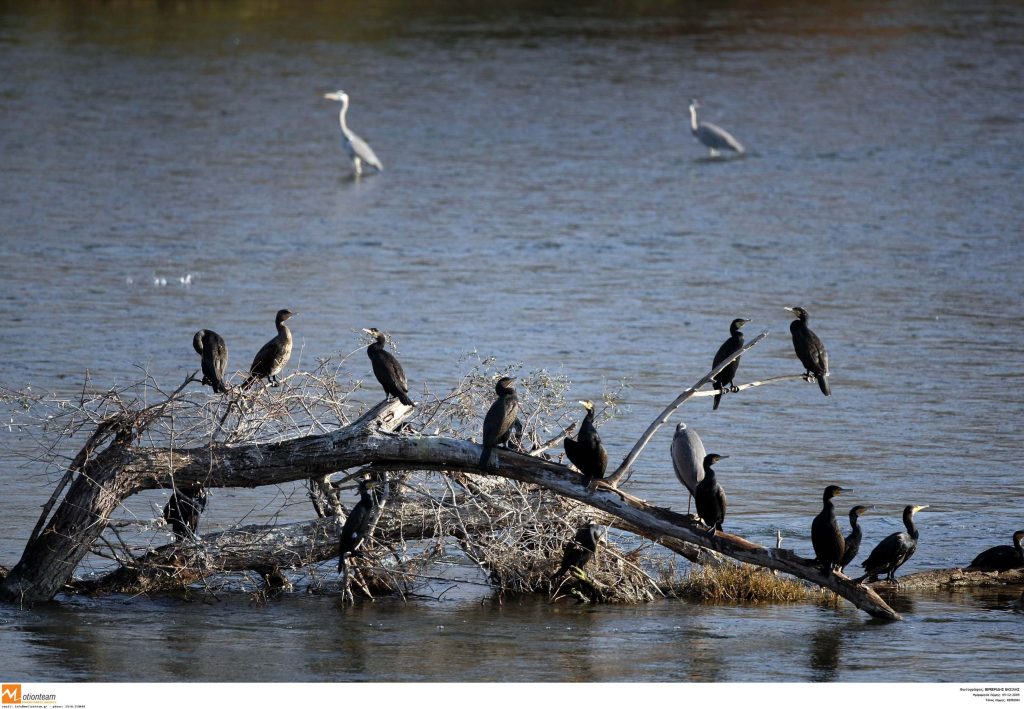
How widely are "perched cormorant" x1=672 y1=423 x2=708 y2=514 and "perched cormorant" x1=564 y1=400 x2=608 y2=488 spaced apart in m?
1.09

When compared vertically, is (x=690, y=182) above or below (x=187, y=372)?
above

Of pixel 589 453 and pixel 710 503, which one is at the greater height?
pixel 589 453

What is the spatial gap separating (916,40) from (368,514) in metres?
36.4

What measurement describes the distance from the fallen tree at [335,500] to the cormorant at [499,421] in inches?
3.7

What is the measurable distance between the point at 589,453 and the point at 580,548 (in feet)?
2.34

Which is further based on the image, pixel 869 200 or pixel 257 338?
pixel 869 200

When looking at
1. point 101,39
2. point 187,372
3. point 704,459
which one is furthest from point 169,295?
point 101,39

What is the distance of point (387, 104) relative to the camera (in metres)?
31.7

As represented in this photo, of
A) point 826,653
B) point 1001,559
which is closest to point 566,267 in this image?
point 1001,559

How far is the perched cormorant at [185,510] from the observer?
878cm

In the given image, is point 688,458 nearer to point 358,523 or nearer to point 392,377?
point 392,377

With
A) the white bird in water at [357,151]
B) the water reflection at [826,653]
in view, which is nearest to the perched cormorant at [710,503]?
the water reflection at [826,653]

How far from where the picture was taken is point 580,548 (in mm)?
8672
